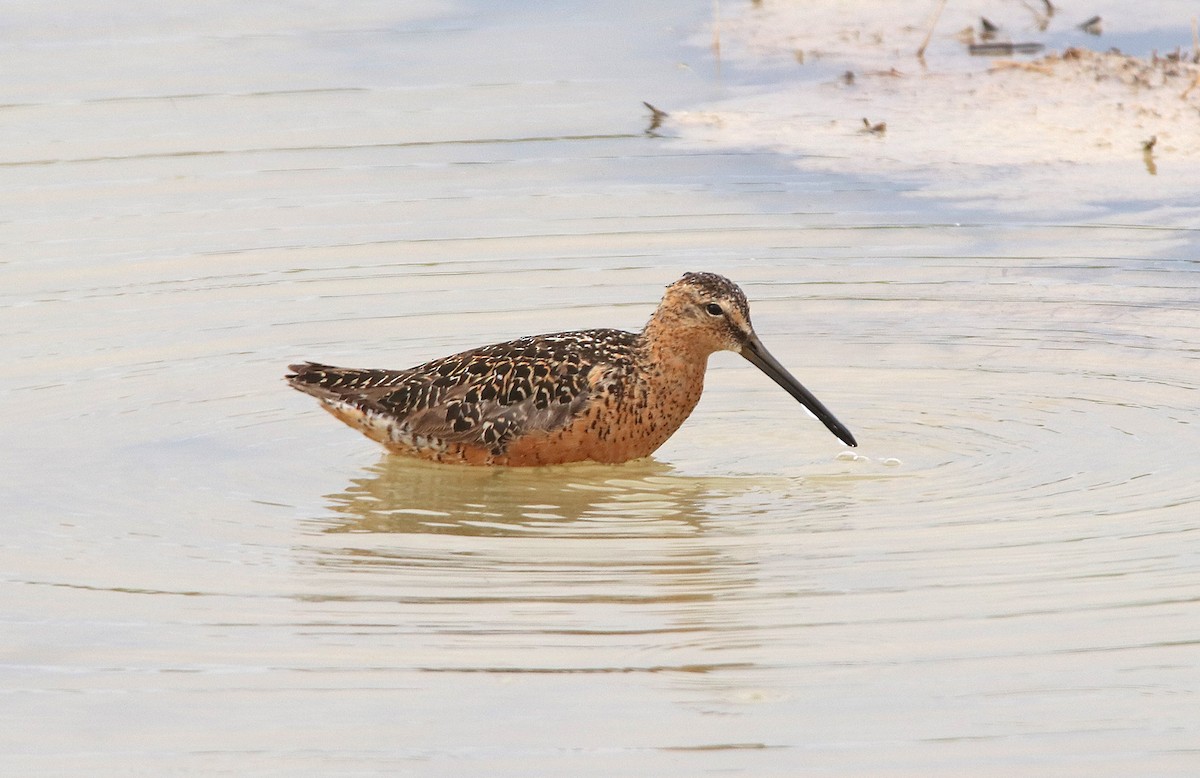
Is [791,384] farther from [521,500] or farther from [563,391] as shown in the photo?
[521,500]

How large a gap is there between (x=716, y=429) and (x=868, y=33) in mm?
6697

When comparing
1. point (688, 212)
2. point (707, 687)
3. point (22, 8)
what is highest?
point (22, 8)

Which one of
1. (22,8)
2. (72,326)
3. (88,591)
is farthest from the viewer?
(22,8)

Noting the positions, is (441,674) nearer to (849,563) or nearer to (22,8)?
(849,563)

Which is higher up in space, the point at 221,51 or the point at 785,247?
the point at 221,51

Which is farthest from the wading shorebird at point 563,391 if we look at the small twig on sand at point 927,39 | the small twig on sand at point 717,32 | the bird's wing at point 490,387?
the small twig on sand at point 927,39

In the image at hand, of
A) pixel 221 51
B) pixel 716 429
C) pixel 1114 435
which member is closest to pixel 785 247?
pixel 716 429

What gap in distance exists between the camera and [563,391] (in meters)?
8.26

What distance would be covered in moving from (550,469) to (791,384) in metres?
1.02

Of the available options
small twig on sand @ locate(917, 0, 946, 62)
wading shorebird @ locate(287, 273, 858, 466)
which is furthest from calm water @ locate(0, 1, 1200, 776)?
small twig on sand @ locate(917, 0, 946, 62)

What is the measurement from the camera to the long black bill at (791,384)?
26.6ft

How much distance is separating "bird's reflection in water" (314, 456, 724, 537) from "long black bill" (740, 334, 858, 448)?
566 millimetres

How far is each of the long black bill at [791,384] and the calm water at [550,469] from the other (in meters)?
0.12

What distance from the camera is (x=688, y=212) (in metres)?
10.9
